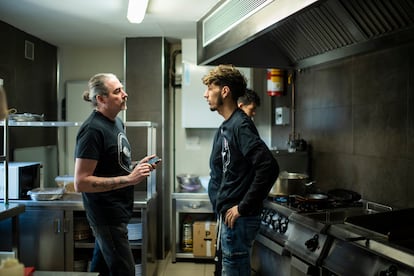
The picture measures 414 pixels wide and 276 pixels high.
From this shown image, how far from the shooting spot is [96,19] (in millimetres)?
3141

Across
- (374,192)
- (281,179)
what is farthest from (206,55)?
(374,192)

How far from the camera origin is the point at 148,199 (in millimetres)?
2865

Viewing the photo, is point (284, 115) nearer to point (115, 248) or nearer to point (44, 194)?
point (115, 248)

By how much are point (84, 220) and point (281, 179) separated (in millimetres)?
1531

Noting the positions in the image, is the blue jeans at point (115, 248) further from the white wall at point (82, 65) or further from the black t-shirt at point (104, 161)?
the white wall at point (82, 65)

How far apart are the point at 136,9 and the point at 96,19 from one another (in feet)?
2.32

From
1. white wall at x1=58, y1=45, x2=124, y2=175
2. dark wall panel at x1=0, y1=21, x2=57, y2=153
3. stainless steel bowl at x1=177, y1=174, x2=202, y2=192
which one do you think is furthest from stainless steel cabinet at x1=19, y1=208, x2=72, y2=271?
white wall at x1=58, y1=45, x2=124, y2=175

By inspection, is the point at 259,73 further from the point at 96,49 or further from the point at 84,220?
the point at 84,220

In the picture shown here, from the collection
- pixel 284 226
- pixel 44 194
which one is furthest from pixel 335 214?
pixel 44 194

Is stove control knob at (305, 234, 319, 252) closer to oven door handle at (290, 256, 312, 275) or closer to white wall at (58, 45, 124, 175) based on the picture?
oven door handle at (290, 256, 312, 275)

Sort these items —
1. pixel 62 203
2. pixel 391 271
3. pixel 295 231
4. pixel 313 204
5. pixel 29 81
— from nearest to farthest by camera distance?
1. pixel 391 271
2. pixel 295 231
3. pixel 313 204
4. pixel 62 203
5. pixel 29 81

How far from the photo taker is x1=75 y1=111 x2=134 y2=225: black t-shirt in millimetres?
2018

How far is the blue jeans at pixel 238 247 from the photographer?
1.84 metres

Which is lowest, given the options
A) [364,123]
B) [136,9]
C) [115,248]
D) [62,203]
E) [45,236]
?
[45,236]
